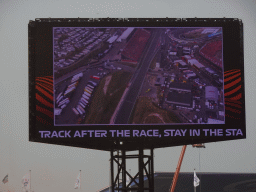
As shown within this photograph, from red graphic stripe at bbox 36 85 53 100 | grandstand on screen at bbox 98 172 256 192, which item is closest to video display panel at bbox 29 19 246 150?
red graphic stripe at bbox 36 85 53 100

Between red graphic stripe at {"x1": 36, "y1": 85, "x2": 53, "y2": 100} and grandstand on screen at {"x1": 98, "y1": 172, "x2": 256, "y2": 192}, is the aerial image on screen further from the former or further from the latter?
grandstand on screen at {"x1": 98, "y1": 172, "x2": 256, "y2": 192}

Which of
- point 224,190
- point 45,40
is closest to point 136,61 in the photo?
point 45,40

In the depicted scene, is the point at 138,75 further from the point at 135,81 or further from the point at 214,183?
the point at 214,183

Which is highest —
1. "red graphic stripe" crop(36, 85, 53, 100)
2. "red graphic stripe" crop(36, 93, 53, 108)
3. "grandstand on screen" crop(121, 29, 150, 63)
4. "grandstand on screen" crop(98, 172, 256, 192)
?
"grandstand on screen" crop(121, 29, 150, 63)

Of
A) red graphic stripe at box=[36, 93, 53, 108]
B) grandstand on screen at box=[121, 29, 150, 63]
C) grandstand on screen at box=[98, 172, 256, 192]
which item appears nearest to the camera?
red graphic stripe at box=[36, 93, 53, 108]

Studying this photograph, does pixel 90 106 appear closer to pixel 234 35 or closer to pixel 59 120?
pixel 59 120

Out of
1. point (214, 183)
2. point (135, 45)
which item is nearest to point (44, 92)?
point (135, 45)
